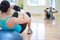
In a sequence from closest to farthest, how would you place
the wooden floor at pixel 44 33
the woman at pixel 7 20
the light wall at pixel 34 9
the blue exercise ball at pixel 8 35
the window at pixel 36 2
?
the blue exercise ball at pixel 8 35 → the woman at pixel 7 20 → the wooden floor at pixel 44 33 → the light wall at pixel 34 9 → the window at pixel 36 2

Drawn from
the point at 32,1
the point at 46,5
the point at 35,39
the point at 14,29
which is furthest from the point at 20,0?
the point at 14,29

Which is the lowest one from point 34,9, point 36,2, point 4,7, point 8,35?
point 34,9

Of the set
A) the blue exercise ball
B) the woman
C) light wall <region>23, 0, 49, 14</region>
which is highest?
the woman

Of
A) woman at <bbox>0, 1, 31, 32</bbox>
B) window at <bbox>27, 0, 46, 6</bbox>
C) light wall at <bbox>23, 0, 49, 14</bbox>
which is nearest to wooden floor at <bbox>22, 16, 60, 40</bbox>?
woman at <bbox>0, 1, 31, 32</bbox>

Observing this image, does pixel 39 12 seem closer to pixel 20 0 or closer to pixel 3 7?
pixel 20 0

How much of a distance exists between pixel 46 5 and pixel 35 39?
6973mm

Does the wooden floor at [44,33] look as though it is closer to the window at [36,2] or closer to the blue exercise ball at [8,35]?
the blue exercise ball at [8,35]

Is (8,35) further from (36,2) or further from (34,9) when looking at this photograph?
(36,2)

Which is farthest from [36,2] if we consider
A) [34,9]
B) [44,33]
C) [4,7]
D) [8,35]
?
[8,35]

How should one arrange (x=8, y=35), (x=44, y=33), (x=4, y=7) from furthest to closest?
1. (x=44, y=33)
2. (x=4, y=7)
3. (x=8, y=35)

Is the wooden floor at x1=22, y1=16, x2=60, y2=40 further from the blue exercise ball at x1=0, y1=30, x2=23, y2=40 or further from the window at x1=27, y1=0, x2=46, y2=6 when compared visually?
the window at x1=27, y1=0, x2=46, y2=6

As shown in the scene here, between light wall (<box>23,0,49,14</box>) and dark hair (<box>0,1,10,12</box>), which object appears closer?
dark hair (<box>0,1,10,12</box>)

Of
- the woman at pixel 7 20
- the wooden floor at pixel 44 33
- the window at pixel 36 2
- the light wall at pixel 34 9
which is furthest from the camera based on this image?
the window at pixel 36 2

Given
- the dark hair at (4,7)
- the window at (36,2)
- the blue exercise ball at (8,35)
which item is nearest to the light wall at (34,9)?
the window at (36,2)
